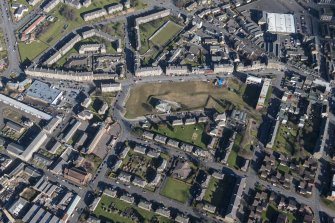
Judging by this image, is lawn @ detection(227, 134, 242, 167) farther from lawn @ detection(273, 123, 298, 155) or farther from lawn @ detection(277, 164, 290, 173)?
lawn @ detection(277, 164, 290, 173)

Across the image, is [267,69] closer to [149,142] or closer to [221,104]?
[221,104]

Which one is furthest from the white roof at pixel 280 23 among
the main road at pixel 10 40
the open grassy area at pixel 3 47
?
the open grassy area at pixel 3 47

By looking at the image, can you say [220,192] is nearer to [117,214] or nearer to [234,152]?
[234,152]

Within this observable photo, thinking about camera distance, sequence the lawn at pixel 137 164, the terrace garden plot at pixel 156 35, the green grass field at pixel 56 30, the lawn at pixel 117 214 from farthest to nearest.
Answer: the terrace garden plot at pixel 156 35 < the green grass field at pixel 56 30 < the lawn at pixel 137 164 < the lawn at pixel 117 214

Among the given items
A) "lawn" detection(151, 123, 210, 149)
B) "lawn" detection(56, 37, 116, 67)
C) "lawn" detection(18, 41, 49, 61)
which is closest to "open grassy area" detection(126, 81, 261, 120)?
"lawn" detection(151, 123, 210, 149)

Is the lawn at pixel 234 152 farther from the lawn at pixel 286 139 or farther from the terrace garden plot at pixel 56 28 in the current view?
the terrace garden plot at pixel 56 28
